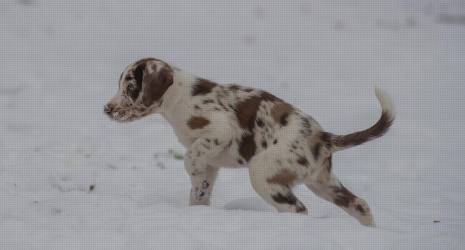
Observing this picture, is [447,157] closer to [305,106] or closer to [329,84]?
[305,106]

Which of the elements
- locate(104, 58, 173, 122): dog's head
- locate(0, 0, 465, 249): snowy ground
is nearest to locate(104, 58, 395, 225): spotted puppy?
locate(104, 58, 173, 122): dog's head

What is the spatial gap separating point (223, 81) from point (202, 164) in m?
6.23

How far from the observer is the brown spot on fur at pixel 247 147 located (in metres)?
4.55

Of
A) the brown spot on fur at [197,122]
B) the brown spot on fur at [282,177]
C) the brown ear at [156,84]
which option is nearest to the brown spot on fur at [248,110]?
the brown spot on fur at [197,122]

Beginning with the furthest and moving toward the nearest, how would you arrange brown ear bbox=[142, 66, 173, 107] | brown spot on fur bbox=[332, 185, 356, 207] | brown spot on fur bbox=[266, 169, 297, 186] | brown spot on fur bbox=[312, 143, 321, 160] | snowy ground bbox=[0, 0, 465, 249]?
brown ear bbox=[142, 66, 173, 107]
brown spot on fur bbox=[332, 185, 356, 207]
brown spot on fur bbox=[312, 143, 321, 160]
brown spot on fur bbox=[266, 169, 297, 186]
snowy ground bbox=[0, 0, 465, 249]

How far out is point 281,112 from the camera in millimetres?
4586

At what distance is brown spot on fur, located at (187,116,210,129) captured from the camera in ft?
15.2

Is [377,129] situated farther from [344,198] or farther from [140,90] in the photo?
[140,90]

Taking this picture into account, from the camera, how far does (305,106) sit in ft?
32.8

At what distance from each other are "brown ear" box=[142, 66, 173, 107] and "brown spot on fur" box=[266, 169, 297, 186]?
1.13 meters

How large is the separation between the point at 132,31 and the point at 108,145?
5.05 m

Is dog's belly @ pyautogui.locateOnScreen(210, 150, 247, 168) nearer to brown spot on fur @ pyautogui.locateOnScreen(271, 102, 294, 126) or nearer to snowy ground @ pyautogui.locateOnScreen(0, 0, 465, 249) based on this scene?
snowy ground @ pyautogui.locateOnScreen(0, 0, 465, 249)

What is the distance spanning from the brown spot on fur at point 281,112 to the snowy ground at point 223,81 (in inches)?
28.2

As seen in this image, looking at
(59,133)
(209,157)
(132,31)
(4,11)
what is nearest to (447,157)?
(209,157)
